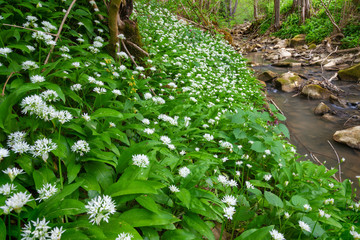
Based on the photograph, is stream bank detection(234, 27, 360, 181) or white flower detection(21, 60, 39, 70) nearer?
white flower detection(21, 60, 39, 70)

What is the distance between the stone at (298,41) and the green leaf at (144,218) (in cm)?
1722

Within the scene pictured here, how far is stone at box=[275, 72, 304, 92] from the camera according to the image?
26.4ft

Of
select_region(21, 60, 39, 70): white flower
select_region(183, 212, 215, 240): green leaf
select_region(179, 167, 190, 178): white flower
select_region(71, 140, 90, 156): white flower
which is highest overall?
select_region(21, 60, 39, 70): white flower

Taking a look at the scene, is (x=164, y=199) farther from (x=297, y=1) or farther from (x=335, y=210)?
(x=297, y=1)

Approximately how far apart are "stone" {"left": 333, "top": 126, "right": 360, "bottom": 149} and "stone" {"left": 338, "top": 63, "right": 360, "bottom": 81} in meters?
5.15

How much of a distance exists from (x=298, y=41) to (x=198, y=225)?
56.3 ft

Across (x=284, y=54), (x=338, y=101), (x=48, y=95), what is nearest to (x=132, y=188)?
(x=48, y=95)

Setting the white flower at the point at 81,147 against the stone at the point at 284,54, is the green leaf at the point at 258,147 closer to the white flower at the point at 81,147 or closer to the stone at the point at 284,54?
the white flower at the point at 81,147

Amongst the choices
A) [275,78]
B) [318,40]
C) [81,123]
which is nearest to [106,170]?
[81,123]

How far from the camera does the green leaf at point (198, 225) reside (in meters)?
1.38

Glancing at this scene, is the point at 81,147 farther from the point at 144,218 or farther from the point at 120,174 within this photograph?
the point at 144,218

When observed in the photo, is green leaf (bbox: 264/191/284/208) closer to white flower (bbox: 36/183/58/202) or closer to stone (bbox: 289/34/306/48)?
white flower (bbox: 36/183/58/202)

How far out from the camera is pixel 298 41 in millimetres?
14703

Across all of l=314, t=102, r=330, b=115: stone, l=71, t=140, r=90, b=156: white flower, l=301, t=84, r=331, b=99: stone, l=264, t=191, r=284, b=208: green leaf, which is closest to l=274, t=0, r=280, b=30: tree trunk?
l=301, t=84, r=331, b=99: stone
